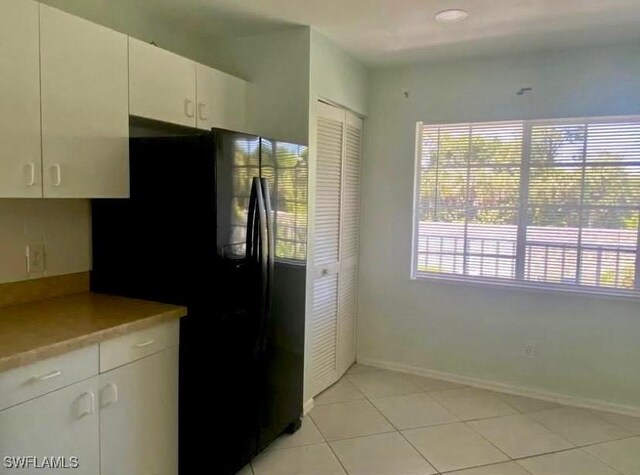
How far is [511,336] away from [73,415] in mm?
2966

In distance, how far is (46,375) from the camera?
1614 millimetres

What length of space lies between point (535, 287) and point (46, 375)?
311cm

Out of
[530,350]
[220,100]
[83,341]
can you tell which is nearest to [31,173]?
[83,341]

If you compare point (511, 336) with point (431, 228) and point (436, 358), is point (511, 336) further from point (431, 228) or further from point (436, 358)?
point (431, 228)

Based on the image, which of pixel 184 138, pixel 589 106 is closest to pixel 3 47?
pixel 184 138

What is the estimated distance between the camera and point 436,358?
3.78 meters

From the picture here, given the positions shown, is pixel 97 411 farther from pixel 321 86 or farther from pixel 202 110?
pixel 321 86

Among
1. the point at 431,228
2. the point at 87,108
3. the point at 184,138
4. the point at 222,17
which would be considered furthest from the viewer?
the point at 431,228

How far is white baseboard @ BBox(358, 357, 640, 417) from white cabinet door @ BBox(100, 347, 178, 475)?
7.06 feet

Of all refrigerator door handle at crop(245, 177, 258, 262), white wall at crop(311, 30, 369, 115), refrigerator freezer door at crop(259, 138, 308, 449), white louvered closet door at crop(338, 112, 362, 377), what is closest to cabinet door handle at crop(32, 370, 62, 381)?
refrigerator door handle at crop(245, 177, 258, 262)

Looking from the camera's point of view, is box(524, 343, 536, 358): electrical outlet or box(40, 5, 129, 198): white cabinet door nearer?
box(40, 5, 129, 198): white cabinet door

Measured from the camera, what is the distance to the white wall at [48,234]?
82.1 inches

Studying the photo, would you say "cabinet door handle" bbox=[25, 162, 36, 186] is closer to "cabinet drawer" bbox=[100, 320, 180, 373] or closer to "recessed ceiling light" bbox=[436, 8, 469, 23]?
"cabinet drawer" bbox=[100, 320, 180, 373]

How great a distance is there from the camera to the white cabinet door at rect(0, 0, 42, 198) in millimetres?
1684
